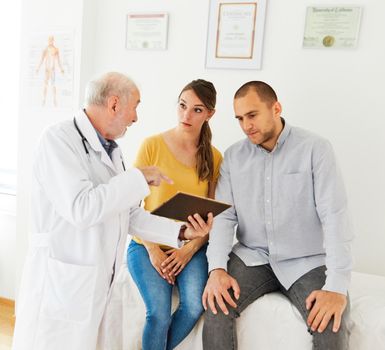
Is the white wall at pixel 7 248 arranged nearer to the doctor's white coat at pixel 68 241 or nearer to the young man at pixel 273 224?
the doctor's white coat at pixel 68 241

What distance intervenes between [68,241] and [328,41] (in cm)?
148

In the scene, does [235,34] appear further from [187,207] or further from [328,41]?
[187,207]

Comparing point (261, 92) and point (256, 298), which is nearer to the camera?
point (256, 298)

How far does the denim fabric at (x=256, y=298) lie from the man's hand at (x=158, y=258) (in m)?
0.22

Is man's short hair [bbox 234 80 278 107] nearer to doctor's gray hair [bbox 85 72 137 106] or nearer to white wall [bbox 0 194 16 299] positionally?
doctor's gray hair [bbox 85 72 137 106]

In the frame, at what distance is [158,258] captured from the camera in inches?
60.8

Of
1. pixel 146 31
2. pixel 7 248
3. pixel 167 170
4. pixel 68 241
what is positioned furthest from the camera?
pixel 7 248

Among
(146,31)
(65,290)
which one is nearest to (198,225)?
(65,290)

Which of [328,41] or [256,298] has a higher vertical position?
[328,41]

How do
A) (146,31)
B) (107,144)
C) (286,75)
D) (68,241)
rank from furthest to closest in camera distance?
(146,31) → (286,75) → (107,144) → (68,241)

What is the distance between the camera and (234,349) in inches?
51.0

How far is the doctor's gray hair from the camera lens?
123 centimetres

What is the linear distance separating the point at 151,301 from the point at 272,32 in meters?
1.41

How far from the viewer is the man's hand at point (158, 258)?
151 cm
